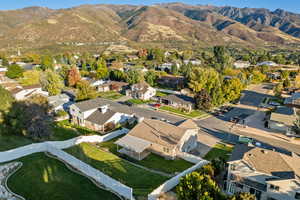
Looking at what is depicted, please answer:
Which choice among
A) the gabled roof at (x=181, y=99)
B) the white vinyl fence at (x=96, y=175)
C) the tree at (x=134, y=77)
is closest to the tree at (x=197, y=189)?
the white vinyl fence at (x=96, y=175)

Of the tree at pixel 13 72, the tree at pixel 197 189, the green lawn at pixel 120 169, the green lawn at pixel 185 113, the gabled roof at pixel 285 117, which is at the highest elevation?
the tree at pixel 13 72

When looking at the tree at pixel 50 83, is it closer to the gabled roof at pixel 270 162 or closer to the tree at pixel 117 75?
the tree at pixel 117 75

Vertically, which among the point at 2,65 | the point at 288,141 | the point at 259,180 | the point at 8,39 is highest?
the point at 8,39

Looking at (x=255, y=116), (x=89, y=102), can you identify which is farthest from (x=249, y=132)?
(x=89, y=102)

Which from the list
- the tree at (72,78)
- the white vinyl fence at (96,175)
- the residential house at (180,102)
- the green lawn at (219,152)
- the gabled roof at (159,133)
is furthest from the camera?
the tree at (72,78)

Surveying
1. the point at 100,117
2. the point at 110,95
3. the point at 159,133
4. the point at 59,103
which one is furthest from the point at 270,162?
the point at 110,95

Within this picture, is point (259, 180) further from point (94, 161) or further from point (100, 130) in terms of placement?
point (100, 130)
